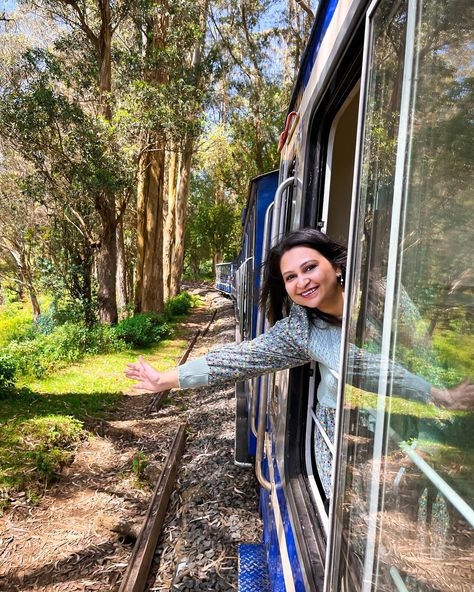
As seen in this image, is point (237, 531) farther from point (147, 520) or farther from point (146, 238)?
point (146, 238)

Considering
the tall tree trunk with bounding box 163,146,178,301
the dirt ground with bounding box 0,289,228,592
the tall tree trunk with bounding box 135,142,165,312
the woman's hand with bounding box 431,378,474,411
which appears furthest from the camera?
the tall tree trunk with bounding box 163,146,178,301

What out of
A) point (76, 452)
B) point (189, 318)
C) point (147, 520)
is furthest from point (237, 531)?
point (189, 318)

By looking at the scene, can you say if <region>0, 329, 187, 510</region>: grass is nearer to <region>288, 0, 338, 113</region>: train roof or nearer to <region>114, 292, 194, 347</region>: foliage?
<region>114, 292, 194, 347</region>: foliage

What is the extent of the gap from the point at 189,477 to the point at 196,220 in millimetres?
35810

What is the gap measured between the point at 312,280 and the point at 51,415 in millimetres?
5562

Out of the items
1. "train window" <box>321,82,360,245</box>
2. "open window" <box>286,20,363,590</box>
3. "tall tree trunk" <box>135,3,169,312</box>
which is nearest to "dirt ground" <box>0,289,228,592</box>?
"open window" <box>286,20,363,590</box>

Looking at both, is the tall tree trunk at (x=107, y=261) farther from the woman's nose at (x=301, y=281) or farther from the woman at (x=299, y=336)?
the woman's nose at (x=301, y=281)

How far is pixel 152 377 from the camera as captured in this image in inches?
76.5

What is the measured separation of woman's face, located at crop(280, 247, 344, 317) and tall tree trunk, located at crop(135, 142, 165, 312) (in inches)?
495

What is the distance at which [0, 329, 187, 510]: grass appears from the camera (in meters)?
4.68

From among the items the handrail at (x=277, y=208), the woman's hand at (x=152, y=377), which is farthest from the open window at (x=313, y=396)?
the woman's hand at (x=152, y=377)

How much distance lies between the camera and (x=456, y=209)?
76 centimetres

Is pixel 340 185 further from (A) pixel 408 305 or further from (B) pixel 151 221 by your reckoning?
(B) pixel 151 221

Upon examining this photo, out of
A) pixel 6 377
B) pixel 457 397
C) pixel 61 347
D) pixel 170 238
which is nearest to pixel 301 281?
pixel 457 397
